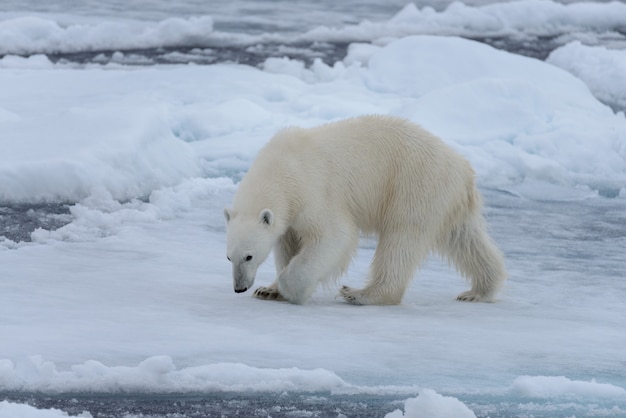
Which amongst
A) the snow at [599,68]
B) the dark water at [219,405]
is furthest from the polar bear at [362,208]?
the snow at [599,68]

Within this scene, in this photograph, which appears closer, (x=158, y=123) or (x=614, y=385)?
(x=614, y=385)

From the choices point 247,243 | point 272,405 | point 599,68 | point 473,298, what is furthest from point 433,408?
point 599,68

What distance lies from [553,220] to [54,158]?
10.2 feet

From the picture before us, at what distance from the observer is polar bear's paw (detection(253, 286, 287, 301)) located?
4594 mm

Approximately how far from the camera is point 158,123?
7270 millimetres

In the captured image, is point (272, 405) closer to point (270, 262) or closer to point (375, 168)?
point (375, 168)

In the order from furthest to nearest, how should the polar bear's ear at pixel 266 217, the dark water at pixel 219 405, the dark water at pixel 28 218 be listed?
the dark water at pixel 28 218
the polar bear's ear at pixel 266 217
the dark water at pixel 219 405

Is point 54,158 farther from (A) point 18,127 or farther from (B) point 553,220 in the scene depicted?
(B) point 553,220

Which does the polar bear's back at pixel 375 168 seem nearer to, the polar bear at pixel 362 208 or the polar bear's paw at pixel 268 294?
the polar bear at pixel 362 208

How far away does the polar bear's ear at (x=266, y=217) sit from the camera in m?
4.22

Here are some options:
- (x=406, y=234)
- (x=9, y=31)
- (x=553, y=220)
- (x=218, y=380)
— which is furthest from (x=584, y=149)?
(x=9, y=31)

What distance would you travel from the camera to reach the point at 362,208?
4.61 metres

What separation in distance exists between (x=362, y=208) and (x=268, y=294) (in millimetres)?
559

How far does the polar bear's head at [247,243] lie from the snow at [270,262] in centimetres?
15
